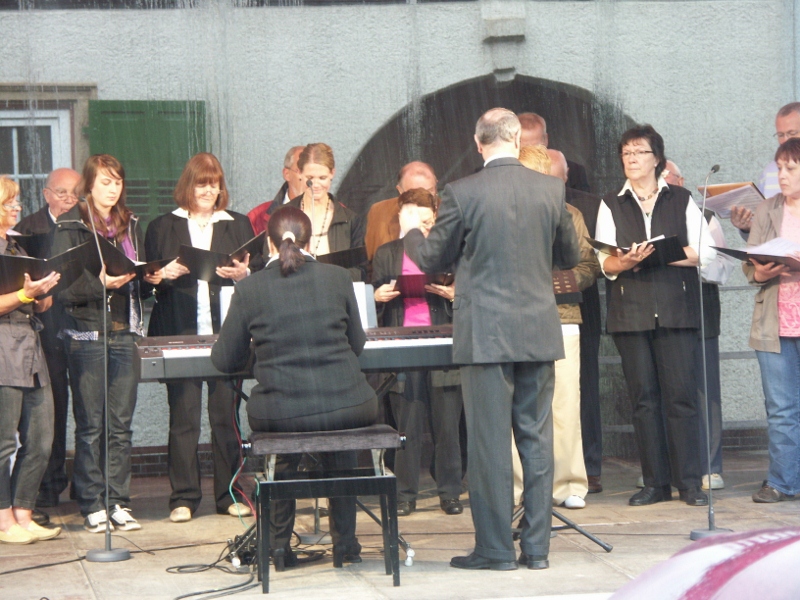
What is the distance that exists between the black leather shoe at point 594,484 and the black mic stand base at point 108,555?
2.77 metres

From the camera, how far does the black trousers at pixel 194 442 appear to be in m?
6.50

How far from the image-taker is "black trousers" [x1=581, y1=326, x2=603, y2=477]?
23.6 feet

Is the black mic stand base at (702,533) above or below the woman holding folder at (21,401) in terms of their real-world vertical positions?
below

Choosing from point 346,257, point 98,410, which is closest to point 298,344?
point 346,257

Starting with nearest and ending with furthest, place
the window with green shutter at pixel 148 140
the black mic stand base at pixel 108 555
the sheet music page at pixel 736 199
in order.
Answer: the black mic stand base at pixel 108 555
the sheet music page at pixel 736 199
the window with green shutter at pixel 148 140

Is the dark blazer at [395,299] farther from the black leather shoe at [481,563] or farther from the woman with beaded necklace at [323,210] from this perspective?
the black leather shoe at [481,563]

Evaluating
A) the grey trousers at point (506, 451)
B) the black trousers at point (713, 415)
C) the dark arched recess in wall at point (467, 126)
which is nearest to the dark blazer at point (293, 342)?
the grey trousers at point (506, 451)

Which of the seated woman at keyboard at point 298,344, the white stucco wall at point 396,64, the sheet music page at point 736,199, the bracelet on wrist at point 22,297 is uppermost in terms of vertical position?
the white stucco wall at point 396,64

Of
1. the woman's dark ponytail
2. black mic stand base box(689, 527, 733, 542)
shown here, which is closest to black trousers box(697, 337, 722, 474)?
black mic stand base box(689, 527, 733, 542)

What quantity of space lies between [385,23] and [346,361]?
4141 millimetres

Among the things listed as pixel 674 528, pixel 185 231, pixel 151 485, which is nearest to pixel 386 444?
pixel 674 528

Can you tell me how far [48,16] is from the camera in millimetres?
8008

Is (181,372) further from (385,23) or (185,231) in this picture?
(385,23)

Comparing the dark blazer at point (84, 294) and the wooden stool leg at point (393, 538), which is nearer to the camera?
the wooden stool leg at point (393, 538)
